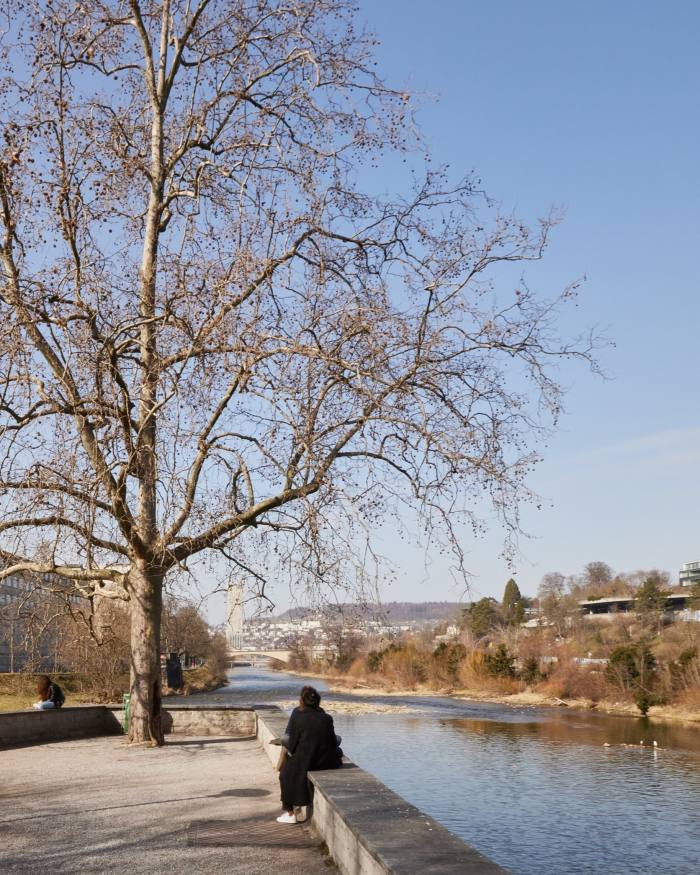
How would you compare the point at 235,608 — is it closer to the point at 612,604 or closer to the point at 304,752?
the point at 304,752

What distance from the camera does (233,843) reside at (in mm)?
8156

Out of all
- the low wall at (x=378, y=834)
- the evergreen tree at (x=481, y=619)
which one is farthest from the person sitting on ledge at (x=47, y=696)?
the evergreen tree at (x=481, y=619)

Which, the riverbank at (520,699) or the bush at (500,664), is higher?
the bush at (500,664)

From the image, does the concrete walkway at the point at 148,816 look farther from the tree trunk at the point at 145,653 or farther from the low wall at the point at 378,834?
the tree trunk at the point at 145,653

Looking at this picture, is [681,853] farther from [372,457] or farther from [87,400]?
[87,400]

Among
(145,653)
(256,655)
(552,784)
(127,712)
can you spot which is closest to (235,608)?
(145,653)

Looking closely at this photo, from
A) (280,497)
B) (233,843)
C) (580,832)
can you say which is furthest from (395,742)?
(233,843)

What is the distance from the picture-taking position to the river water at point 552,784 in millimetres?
21438

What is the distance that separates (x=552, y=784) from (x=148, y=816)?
906 inches

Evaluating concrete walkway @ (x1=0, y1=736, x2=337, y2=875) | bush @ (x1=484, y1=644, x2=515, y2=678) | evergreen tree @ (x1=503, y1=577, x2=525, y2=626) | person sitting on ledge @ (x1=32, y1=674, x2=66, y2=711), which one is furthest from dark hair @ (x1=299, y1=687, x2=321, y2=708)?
evergreen tree @ (x1=503, y1=577, x2=525, y2=626)

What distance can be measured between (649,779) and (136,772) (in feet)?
76.3

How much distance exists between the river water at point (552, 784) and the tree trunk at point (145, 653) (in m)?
8.62

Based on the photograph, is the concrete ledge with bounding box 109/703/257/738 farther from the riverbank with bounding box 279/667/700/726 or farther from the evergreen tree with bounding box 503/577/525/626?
the evergreen tree with bounding box 503/577/525/626

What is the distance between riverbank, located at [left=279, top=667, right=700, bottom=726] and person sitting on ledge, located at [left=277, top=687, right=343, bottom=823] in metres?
47.4
